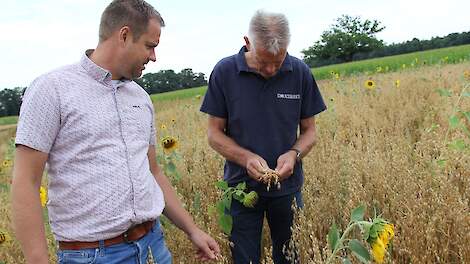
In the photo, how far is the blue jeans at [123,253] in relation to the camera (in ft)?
4.21

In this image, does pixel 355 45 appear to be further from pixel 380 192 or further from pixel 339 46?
pixel 380 192

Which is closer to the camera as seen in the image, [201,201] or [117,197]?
[117,197]

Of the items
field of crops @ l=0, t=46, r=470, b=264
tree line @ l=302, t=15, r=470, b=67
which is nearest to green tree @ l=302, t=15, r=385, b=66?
tree line @ l=302, t=15, r=470, b=67

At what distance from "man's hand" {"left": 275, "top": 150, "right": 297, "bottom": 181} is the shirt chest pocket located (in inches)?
21.5

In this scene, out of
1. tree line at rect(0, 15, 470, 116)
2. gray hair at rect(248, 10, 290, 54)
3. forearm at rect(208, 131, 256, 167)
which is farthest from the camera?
tree line at rect(0, 15, 470, 116)

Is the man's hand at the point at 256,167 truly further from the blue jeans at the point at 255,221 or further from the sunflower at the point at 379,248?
the sunflower at the point at 379,248

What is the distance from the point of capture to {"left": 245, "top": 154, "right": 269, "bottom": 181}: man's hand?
69.4 inches

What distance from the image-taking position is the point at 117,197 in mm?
1301

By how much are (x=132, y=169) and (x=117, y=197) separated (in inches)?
3.5

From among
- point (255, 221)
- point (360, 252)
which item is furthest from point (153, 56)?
point (255, 221)

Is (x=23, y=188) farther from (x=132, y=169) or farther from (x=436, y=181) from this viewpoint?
(x=436, y=181)

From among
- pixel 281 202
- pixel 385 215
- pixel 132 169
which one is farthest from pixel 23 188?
pixel 385 215

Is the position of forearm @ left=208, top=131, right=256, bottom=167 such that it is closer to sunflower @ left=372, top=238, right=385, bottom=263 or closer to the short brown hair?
the short brown hair

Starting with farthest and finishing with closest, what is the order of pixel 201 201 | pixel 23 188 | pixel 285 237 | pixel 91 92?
pixel 201 201 → pixel 285 237 → pixel 91 92 → pixel 23 188
